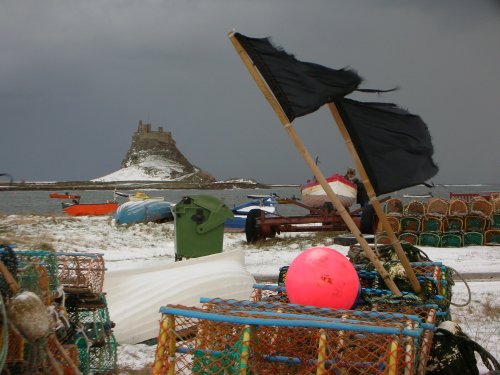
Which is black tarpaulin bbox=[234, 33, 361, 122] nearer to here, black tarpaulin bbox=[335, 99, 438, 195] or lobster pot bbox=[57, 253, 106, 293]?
black tarpaulin bbox=[335, 99, 438, 195]

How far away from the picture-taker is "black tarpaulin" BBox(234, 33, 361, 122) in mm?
3971

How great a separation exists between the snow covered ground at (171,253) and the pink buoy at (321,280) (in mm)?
2091

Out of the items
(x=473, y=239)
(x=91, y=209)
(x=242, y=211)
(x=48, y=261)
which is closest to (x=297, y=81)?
(x=48, y=261)

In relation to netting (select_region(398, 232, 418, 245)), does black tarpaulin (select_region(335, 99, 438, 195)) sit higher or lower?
higher

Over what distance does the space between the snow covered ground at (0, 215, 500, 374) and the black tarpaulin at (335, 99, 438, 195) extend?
195cm

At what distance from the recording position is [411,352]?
2646mm

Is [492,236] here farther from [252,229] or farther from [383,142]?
[383,142]

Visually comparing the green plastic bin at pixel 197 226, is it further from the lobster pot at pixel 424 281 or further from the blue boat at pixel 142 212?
the blue boat at pixel 142 212

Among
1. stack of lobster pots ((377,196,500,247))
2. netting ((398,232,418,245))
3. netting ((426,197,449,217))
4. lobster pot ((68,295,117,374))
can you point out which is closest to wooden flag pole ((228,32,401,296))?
lobster pot ((68,295,117,374))

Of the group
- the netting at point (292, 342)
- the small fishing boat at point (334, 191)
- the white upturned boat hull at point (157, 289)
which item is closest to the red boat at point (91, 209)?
the small fishing boat at point (334, 191)

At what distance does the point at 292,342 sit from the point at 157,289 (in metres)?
3.30

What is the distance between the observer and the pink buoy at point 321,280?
3463mm

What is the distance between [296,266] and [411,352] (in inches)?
42.0

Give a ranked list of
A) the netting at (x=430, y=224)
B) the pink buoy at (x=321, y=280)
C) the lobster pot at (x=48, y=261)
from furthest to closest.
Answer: the netting at (x=430, y=224)
the lobster pot at (x=48, y=261)
the pink buoy at (x=321, y=280)
